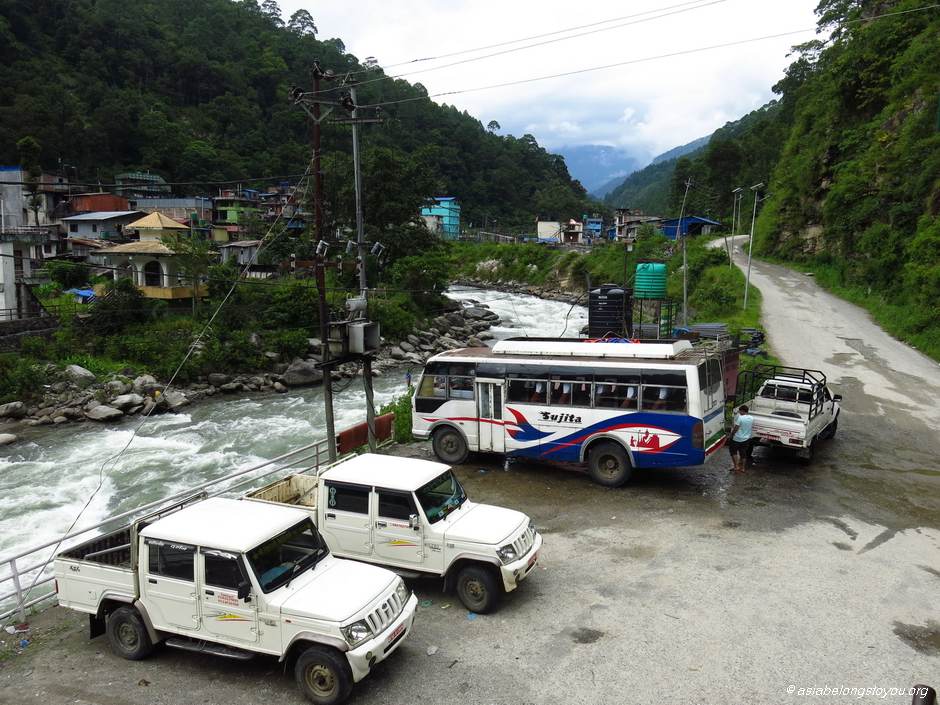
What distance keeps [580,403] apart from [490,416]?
7.17 ft

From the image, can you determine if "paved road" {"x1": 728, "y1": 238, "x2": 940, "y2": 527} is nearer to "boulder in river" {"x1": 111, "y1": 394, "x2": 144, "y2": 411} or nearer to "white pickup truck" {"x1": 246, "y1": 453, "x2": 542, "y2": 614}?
"white pickup truck" {"x1": 246, "y1": 453, "x2": 542, "y2": 614}

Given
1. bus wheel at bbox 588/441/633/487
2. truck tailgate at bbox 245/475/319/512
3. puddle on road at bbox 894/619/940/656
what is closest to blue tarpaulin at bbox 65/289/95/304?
truck tailgate at bbox 245/475/319/512

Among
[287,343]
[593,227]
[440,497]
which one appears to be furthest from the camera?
[593,227]

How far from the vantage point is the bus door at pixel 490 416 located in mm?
14383

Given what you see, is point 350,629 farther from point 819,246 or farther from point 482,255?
point 482,255

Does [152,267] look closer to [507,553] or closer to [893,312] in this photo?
[507,553]

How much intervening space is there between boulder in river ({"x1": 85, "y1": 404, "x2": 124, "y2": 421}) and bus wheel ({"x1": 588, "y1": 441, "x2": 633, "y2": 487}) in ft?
73.0

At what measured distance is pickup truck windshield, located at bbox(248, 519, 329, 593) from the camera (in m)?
7.20

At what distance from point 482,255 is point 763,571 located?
8121cm

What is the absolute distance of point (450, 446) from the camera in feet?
49.7

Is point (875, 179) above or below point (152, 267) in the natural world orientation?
above

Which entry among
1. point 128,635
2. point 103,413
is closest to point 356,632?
point 128,635

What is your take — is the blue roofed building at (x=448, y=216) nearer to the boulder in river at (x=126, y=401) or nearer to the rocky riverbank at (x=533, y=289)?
the rocky riverbank at (x=533, y=289)

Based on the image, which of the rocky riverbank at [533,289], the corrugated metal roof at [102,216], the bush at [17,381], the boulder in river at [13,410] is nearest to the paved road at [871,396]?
the boulder in river at [13,410]
